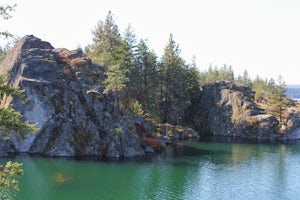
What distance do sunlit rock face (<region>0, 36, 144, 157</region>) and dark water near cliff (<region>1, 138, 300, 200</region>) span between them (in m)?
4.17

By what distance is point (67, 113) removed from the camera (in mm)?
64812

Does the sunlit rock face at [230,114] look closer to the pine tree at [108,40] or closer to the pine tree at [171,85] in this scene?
the pine tree at [171,85]

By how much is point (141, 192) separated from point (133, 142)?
2218 centimetres

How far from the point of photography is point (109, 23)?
85.8m

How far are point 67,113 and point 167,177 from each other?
24.3 meters

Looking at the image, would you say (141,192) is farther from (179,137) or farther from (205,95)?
(205,95)

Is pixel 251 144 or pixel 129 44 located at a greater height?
pixel 129 44

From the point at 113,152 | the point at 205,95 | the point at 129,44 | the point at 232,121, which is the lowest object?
the point at 113,152

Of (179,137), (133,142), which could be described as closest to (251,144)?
(179,137)

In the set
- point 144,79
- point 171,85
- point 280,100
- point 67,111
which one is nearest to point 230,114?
point 280,100

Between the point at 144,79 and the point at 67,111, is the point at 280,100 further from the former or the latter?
the point at 67,111

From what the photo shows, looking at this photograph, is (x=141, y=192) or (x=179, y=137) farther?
(x=179, y=137)

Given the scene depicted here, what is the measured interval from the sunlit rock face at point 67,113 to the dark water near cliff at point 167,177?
13.7 ft

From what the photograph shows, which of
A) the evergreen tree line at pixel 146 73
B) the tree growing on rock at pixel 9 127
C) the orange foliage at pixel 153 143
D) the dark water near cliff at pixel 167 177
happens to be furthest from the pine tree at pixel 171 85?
the tree growing on rock at pixel 9 127
